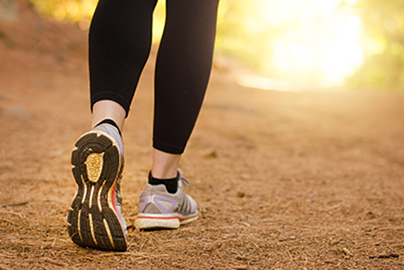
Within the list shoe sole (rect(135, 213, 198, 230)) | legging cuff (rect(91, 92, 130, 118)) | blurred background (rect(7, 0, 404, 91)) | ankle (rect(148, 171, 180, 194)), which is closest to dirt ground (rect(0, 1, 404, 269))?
shoe sole (rect(135, 213, 198, 230))

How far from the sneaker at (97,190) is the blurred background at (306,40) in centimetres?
615

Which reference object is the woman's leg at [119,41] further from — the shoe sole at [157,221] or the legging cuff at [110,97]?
the shoe sole at [157,221]

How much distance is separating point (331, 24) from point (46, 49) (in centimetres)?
1463

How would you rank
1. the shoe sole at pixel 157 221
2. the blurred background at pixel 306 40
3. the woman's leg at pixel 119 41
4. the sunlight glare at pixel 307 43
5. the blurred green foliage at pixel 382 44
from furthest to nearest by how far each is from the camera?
1. the sunlight glare at pixel 307 43
2. the blurred background at pixel 306 40
3. the blurred green foliage at pixel 382 44
4. the shoe sole at pixel 157 221
5. the woman's leg at pixel 119 41

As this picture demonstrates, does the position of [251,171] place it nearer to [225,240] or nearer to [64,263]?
[225,240]

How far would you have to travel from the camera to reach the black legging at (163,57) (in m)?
1.01

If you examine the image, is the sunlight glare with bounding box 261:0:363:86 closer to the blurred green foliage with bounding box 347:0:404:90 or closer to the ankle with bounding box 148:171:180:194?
the blurred green foliage with bounding box 347:0:404:90

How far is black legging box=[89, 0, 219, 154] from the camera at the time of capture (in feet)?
3.33

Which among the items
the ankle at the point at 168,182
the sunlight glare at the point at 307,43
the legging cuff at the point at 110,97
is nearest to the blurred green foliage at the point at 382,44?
the sunlight glare at the point at 307,43

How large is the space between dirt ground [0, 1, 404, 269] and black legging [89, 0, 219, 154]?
1.08ft

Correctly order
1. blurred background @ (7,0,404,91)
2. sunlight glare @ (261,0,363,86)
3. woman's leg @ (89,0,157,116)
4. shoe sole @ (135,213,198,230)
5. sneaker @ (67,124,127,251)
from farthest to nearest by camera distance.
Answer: sunlight glare @ (261,0,363,86), blurred background @ (7,0,404,91), shoe sole @ (135,213,198,230), woman's leg @ (89,0,157,116), sneaker @ (67,124,127,251)

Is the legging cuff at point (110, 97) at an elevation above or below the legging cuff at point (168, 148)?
above

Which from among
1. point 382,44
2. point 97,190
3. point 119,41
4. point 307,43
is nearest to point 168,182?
point 97,190

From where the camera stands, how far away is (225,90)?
22.5 ft
